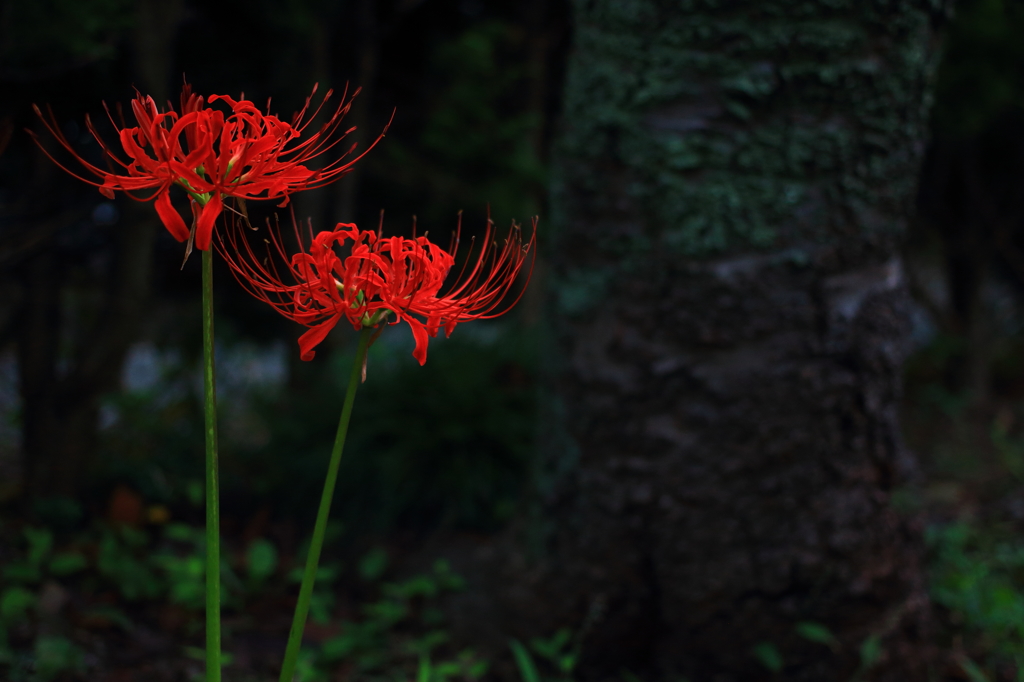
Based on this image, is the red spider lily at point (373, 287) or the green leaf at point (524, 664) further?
the green leaf at point (524, 664)

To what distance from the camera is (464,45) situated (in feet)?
11.1

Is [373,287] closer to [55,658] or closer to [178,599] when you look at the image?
[55,658]

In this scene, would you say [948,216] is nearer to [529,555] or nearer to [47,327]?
[529,555]

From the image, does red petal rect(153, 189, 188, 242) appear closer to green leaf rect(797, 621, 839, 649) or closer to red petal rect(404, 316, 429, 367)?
red petal rect(404, 316, 429, 367)

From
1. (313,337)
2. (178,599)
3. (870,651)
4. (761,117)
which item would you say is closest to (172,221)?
(313,337)

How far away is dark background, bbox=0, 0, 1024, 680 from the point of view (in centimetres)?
217

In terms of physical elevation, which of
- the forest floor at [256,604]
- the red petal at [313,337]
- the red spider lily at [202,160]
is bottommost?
the forest floor at [256,604]

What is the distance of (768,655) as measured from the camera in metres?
1.96

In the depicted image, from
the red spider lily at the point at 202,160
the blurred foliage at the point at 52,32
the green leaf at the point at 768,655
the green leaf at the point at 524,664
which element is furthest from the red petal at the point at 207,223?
the green leaf at the point at 768,655

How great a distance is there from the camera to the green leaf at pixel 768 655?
1952 mm

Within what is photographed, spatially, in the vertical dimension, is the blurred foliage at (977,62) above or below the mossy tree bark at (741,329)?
above

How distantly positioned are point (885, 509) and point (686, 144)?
3.86 feet

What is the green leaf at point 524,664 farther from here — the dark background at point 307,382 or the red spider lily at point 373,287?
the red spider lily at point 373,287

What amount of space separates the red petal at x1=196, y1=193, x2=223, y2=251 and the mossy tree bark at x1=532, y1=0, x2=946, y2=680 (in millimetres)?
1448
